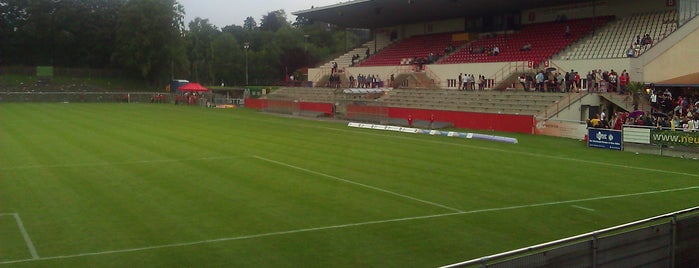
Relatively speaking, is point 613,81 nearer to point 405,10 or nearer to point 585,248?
point 405,10

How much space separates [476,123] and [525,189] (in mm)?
21577

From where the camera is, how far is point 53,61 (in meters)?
102

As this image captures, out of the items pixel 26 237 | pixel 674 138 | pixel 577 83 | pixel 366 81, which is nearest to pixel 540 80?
pixel 577 83

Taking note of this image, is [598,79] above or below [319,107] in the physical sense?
above

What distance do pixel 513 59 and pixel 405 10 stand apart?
528 inches

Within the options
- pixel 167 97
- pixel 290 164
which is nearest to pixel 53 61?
pixel 167 97

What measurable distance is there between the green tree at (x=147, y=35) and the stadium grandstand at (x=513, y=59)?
1255 inches

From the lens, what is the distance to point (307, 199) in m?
15.8

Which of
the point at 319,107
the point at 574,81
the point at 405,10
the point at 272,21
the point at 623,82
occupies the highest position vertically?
the point at 272,21

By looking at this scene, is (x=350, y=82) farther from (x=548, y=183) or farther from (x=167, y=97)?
(x=548, y=183)

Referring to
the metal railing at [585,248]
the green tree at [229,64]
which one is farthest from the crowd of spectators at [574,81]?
the green tree at [229,64]

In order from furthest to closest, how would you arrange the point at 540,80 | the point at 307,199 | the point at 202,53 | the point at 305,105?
the point at 202,53
the point at 305,105
the point at 540,80
the point at 307,199

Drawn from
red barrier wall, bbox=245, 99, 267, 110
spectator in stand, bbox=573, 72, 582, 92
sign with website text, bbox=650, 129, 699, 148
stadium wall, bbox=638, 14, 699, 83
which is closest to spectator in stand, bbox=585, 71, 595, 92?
spectator in stand, bbox=573, 72, 582, 92

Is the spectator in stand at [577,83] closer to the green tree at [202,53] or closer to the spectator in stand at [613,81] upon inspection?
the spectator in stand at [613,81]
